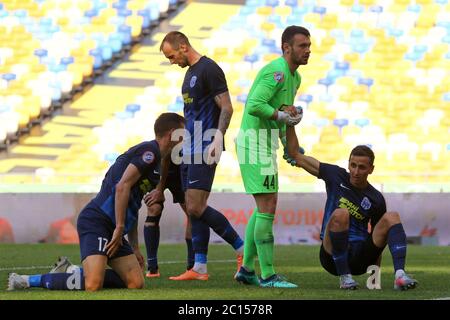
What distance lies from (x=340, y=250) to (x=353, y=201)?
385 millimetres

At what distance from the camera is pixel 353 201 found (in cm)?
775

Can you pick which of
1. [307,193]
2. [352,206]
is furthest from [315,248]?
[352,206]

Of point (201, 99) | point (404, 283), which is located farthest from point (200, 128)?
point (404, 283)

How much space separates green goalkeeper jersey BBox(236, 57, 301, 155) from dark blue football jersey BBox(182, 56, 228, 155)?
45cm

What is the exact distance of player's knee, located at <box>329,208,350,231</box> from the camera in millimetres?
7480

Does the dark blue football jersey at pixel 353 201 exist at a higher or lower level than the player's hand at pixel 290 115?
lower

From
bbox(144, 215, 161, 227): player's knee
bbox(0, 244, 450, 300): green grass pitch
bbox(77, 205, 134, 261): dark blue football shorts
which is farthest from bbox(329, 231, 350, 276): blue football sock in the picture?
bbox(144, 215, 161, 227): player's knee

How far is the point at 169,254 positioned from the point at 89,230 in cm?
517

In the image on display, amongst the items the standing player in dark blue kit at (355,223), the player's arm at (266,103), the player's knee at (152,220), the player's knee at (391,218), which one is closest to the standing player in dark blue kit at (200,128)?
the player's arm at (266,103)

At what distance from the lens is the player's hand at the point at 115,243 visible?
7512 mm

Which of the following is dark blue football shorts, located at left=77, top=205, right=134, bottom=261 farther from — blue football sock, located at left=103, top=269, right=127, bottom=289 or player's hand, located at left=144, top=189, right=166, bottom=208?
player's hand, located at left=144, top=189, right=166, bottom=208

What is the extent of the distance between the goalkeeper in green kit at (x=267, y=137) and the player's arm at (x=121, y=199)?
2.82 ft

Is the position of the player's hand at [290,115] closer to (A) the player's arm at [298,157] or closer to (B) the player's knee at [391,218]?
(A) the player's arm at [298,157]

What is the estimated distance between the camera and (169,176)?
931 cm
